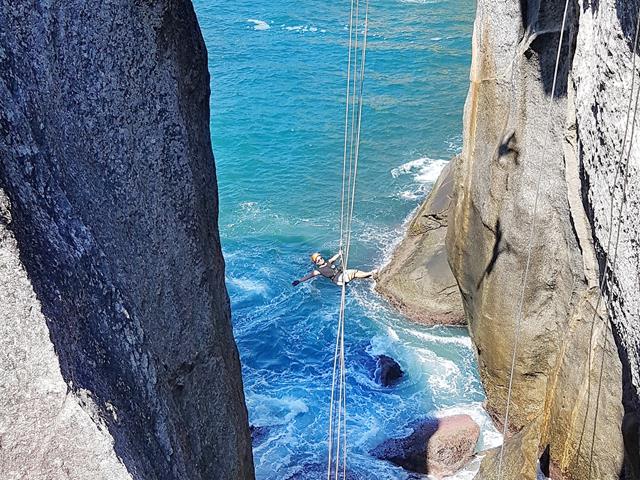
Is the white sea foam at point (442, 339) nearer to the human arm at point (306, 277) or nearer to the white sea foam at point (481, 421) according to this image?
the white sea foam at point (481, 421)

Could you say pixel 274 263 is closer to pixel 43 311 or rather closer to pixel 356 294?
pixel 356 294

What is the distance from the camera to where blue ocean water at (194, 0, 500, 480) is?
468 inches

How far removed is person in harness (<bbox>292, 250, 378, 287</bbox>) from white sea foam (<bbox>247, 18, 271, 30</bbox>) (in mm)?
13973

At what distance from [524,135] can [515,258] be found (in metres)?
1.59

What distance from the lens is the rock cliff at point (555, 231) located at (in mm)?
5137

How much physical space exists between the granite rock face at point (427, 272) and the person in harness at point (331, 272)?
1.57ft

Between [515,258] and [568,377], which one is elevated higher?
[515,258]

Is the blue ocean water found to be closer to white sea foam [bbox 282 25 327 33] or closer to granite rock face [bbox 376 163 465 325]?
white sea foam [bbox 282 25 327 33]

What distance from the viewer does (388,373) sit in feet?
40.8

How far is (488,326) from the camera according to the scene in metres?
10.2

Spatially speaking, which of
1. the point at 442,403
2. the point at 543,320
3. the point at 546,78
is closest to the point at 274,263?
the point at 442,403

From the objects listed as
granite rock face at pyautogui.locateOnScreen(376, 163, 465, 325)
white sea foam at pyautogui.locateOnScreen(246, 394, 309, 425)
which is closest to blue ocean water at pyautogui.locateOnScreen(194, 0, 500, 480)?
white sea foam at pyautogui.locateOnScreen(246, 394, 309, 425)

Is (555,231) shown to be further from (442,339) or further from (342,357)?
(442,339)

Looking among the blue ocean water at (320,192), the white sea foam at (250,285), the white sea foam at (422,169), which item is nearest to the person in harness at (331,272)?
the blue ocean water at (320,192)
